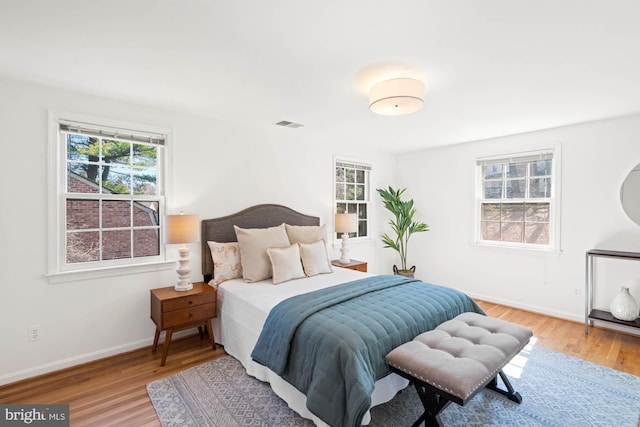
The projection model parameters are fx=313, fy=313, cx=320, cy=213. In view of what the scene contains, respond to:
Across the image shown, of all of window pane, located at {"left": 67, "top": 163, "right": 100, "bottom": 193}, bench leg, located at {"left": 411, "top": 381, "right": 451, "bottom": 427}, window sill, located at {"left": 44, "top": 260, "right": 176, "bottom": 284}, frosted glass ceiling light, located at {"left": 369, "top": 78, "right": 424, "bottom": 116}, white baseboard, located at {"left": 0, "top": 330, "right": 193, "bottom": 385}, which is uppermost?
frosted glass ceiling light, located at {"left": 369, "top": 78, "right": 424, "bottom": 116}

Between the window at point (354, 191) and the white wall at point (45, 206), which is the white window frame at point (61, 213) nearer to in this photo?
the white wall at point (45, 206)

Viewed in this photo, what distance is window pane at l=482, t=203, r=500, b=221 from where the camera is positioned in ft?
14.6

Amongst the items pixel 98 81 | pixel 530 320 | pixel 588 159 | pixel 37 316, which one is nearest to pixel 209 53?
pixel 98 81

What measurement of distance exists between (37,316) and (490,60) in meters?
3.89

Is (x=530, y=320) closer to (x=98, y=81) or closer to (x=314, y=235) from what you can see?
(x=314, y=235)

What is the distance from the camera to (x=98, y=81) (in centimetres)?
243

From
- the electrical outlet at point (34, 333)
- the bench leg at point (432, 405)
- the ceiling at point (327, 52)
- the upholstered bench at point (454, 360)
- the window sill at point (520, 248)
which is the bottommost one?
the bench leg at point (432, 405)

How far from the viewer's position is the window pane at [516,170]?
164 inches

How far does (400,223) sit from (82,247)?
4.13 meters

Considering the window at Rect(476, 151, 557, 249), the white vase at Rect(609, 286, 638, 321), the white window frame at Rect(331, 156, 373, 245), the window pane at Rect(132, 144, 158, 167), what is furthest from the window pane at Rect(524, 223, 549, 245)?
the window pane at Rect(132, 144, 158, 167)

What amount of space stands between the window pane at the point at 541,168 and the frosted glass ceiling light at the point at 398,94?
8.53ft

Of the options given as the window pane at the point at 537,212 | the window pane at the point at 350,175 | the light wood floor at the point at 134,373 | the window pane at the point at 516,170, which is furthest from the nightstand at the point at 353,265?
the window pane at the point at 516,170

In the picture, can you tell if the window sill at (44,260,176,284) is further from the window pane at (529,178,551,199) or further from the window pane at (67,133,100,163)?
the window pane at (529,178,551,199)

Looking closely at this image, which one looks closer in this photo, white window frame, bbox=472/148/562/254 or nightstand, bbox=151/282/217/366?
nightstand, bbox=151/282/217/366
